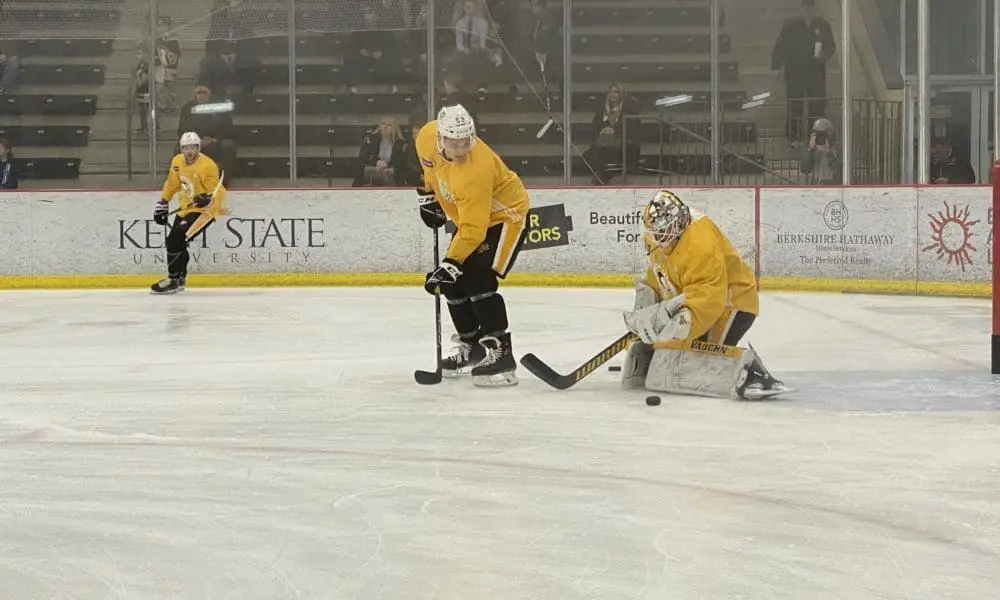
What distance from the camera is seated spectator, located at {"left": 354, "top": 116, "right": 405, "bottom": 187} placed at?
43.9 feet

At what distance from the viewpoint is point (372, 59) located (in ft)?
47.4

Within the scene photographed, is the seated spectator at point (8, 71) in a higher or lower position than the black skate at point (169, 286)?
higher

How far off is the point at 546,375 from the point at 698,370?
24.5 inches

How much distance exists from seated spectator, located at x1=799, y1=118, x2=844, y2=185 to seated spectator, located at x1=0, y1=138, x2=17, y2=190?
6.66 m

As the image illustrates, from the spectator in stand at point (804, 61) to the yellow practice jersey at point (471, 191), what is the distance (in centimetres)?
778

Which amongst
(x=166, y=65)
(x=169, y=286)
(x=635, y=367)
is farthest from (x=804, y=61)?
(x=635, y=367)

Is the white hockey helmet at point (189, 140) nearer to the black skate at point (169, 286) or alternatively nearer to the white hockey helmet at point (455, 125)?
the black skate at point (169, 286)

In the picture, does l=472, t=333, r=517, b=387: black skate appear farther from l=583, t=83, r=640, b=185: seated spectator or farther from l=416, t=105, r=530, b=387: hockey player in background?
l=583, t=83, r=640, b=185: seated spectator

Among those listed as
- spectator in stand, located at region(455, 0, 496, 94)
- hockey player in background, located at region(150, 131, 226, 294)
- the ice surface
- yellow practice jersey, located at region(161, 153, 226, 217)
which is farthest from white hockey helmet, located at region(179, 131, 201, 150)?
the ice surface

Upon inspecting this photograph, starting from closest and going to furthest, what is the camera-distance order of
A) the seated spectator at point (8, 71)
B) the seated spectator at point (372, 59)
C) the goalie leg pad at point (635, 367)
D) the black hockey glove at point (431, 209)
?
the goalie leg pad at point (635, 367)
the black hockey glove at point (431, 209)
the seated spectator at point (8, 71)
the seated spectator at point (372, 59)

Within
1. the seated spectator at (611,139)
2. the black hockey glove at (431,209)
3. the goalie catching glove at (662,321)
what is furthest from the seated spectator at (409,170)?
the goalie catching glove at (662,321)

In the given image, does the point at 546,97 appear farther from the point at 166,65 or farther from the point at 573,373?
the point at 573,373

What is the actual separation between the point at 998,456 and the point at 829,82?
9.83 m

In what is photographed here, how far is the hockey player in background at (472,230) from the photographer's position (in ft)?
20.0
